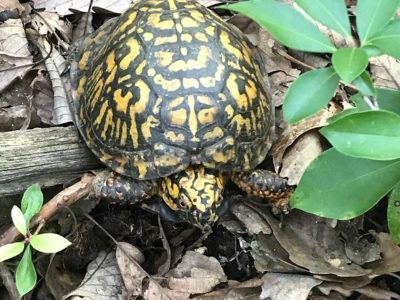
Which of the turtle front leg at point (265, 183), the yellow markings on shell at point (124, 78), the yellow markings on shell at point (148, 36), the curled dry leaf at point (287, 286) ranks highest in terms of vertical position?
the yellow markings on shell at point (148, 36)

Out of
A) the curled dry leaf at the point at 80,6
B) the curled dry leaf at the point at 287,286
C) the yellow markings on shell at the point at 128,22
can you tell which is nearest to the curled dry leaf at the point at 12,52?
the curled dry leaf at the point at 80,6

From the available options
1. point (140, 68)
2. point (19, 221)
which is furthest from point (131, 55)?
point (19, 221)

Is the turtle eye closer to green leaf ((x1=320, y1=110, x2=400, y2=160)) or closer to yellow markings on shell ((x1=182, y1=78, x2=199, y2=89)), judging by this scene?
yellow markings on shell ((x1=182, y1=78, x2=199, y2=89))

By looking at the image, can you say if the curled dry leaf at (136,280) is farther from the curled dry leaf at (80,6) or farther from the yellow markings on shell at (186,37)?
the curled dry leaf at (80,6)

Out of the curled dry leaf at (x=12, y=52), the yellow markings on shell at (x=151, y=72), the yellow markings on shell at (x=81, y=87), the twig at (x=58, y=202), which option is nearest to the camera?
the twig at (x=58, y=202)

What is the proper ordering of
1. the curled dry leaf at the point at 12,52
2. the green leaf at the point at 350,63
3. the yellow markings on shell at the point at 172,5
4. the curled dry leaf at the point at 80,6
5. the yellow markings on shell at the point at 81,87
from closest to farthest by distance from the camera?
1. the green leaf at the point at 350,63
2. the yellow markings on shell at the point at 172,5
3. the yellow markings on shell at the point at 81,87
4. the curled dry leaf at the point at 12,52
5. the curled dry leaf at the point at 80,6

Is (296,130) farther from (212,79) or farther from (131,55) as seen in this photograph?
(131,55)

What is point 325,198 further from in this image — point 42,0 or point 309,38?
point 42,0

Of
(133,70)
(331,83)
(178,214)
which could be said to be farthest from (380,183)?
(133,70)
